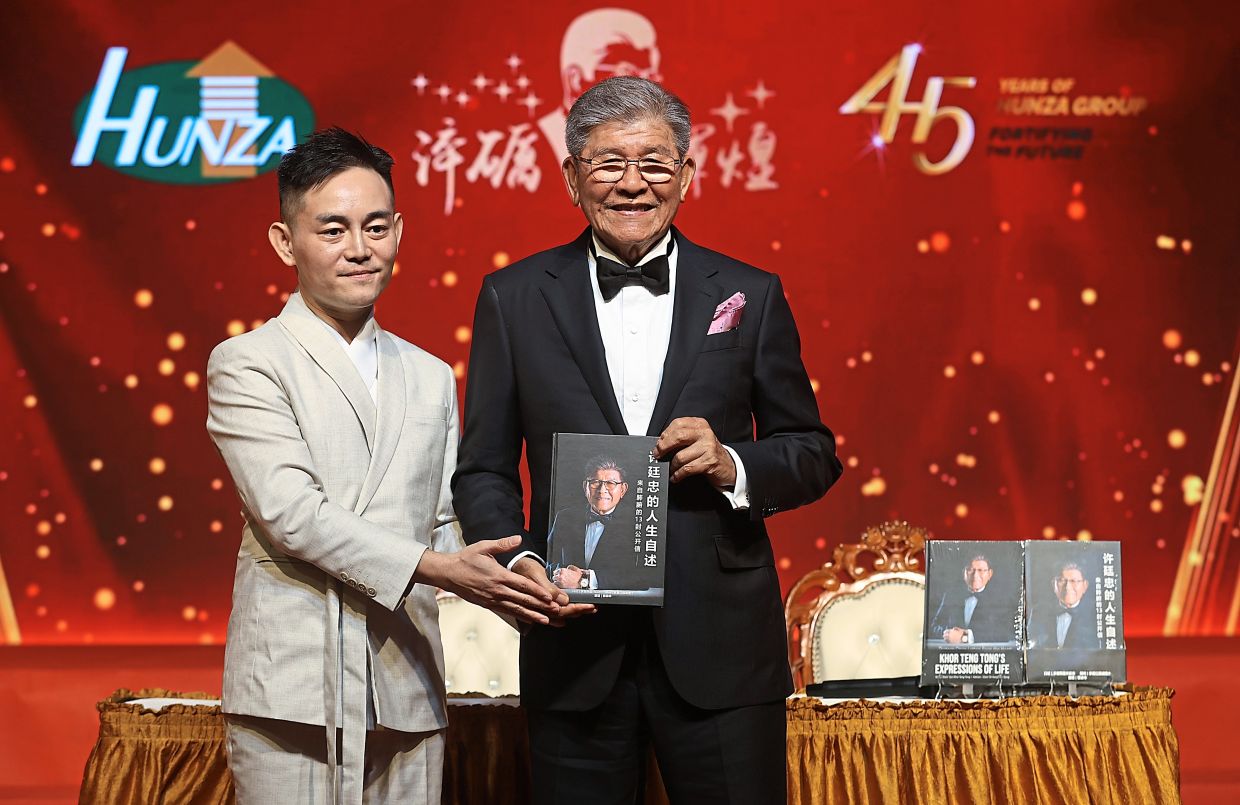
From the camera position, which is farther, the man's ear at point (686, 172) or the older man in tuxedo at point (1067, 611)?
the older man in tuxedo at point (1067, 611)

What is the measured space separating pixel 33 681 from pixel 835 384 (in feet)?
10.0

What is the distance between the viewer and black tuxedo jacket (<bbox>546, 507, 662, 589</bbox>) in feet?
5.79

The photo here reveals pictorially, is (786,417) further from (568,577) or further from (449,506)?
(449,506)

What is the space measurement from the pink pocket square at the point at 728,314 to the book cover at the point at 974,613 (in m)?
0.86

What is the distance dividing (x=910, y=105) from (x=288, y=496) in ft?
10.8

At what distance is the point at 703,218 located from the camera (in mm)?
4543

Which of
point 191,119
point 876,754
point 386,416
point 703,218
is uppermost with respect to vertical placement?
point 191,119

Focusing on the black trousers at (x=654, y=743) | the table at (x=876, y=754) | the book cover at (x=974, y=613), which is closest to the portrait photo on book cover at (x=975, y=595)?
the book cover at (x=974, y=613)

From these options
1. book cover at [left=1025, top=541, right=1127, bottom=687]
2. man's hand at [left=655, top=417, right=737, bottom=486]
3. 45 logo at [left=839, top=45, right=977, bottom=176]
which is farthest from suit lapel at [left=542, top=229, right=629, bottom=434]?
45 logo at [left=839, top=45, right=977, bottom=176]

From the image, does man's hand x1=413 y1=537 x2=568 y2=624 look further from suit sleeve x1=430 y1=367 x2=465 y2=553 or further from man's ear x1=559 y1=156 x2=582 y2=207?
man's ear x1=559 y1=156 x2=582 y2=207

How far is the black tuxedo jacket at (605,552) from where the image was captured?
1766 mm

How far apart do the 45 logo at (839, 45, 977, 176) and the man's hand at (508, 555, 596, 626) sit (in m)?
3.15

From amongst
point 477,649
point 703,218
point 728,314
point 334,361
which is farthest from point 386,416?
point 703,218

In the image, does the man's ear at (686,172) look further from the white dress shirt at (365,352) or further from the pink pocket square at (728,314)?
the white dress shirt at (365,352)
